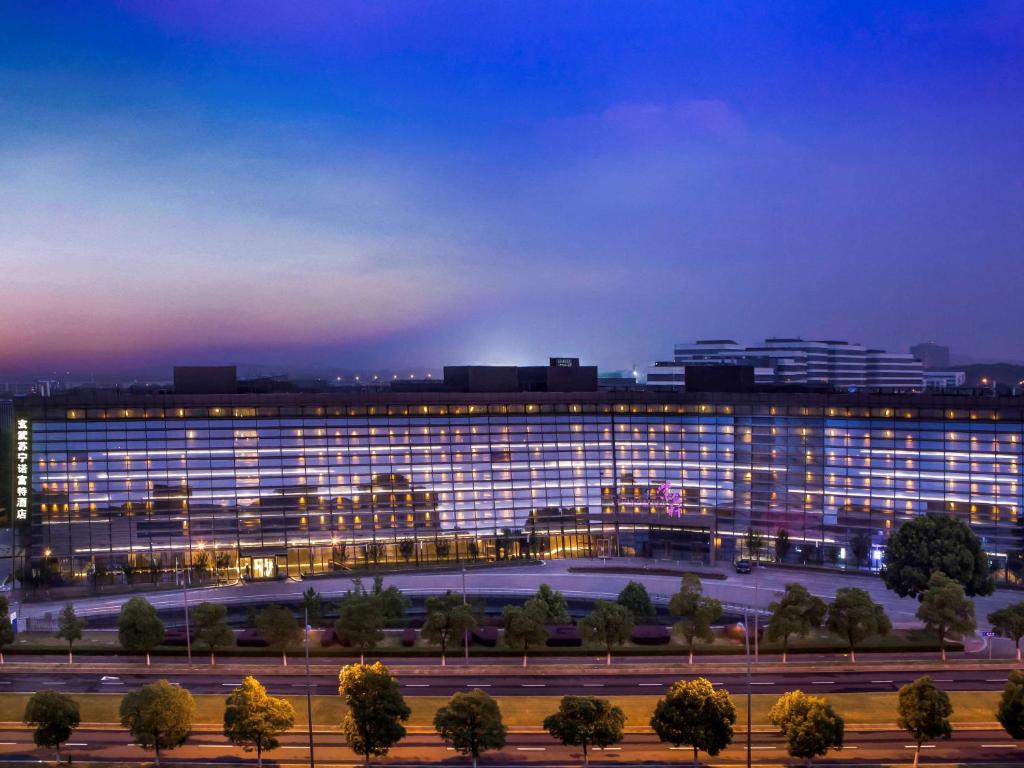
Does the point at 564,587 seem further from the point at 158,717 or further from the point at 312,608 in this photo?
the point at 158,717

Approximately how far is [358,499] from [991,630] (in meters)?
64.2

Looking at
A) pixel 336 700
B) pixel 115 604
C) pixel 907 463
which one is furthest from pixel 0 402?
pixel 907 463

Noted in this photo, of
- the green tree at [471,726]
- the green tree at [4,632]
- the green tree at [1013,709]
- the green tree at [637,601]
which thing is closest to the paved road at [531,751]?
the green tree at [1013,709]

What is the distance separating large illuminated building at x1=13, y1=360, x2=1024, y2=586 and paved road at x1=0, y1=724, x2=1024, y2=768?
141ft

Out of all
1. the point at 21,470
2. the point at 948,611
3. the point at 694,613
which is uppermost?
the point at 21,470

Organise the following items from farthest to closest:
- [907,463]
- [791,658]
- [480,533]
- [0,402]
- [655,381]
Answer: [655,381], [0,402], [480,533], [907,463], [791,658]

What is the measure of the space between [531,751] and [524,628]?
13.1 metres

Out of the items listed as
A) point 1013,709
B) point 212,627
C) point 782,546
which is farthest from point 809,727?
point 782,546

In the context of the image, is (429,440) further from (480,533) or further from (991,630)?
(991,630)

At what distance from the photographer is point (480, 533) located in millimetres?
97688

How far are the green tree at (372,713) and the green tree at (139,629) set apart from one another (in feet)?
76.0

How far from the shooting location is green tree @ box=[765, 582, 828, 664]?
60250 mm

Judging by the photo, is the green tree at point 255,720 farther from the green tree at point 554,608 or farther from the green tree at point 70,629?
the green tree at point 554,608

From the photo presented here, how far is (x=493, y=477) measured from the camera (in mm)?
99375
